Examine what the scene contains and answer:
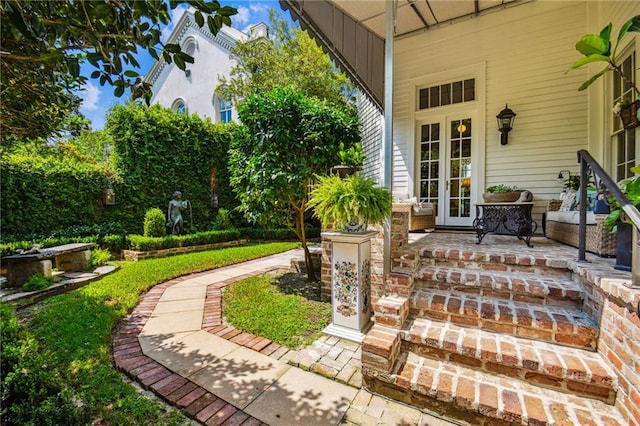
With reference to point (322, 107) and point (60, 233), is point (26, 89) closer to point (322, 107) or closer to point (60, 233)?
point (322, 107)

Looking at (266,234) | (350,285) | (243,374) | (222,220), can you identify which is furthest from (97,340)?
(266,234)

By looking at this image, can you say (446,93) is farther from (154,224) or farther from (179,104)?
(179,104)

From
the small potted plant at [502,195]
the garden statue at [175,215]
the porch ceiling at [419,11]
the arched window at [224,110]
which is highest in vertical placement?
the arched window at [224,110]

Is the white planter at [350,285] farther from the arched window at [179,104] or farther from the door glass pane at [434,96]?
the arched window at [179,104]

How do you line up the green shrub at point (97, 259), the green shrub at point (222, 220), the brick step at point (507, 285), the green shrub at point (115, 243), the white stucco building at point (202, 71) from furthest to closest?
the white stucco building at point (202, 71)
the green shrub at point (222, 220)
the green shrub at point (115, 243)
the green shrub at point (97, 259)
the brick step at point (507, 285)

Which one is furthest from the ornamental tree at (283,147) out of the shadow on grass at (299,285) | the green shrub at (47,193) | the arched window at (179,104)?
the arched window at (179,104)

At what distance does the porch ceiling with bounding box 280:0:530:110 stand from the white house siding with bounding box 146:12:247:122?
29.8 feet

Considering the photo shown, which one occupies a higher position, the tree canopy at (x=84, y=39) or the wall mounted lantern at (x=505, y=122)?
the wall mounted lantern at (x=505, y=122)

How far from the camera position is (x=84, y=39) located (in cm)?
164

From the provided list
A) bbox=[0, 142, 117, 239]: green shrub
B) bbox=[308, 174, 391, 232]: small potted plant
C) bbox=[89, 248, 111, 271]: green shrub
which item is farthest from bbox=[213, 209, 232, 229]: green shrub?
bbox=[308, 174, 391, 232]: small potted plant

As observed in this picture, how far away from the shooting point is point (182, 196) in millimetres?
8227

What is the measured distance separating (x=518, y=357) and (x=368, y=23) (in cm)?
516

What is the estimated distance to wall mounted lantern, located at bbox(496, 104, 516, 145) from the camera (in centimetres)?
470

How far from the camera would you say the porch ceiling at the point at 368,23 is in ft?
11.5
